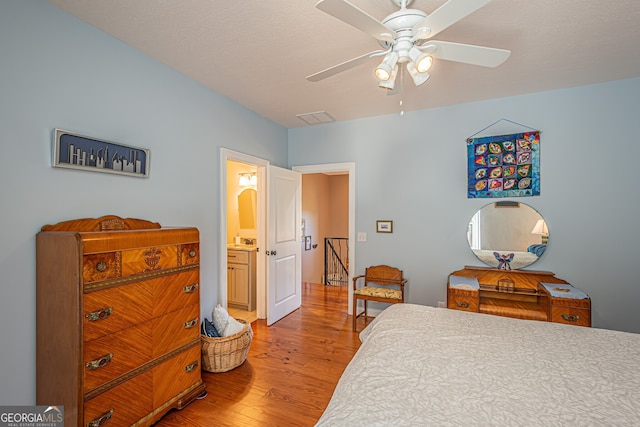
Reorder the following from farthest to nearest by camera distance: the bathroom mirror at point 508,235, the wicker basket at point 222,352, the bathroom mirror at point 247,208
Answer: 1. the bathroom mirror at point 247,208
2. the bathroom mirror at point 508,235
3. the wicker basket at point 222,352

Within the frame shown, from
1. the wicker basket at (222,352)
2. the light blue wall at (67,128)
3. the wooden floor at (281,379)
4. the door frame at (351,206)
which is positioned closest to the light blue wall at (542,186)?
the door frame at (351,206)

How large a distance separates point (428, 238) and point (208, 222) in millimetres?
2646

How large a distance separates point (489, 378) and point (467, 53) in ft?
5.63

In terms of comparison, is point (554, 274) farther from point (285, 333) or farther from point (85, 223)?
point (85, 223)

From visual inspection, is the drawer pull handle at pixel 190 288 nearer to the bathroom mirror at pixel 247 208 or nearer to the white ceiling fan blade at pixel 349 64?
the white ceiling fan blade at pixel 349 64

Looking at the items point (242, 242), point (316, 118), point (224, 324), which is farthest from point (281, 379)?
point (316, 118)

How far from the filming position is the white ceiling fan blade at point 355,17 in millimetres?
1280

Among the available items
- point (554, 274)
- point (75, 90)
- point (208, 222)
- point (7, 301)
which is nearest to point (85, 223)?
point (7, 301)

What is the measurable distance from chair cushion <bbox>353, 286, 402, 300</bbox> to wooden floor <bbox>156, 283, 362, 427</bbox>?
1.63 feet

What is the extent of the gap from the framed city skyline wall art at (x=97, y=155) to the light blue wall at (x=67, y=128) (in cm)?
5

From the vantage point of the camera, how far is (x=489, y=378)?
124cm

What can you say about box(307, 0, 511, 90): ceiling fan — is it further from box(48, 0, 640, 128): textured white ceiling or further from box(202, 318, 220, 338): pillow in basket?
box(202, 318, 220, 338): pillow in basket

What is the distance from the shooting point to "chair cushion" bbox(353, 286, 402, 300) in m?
3.51

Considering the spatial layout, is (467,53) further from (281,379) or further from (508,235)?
(281,379)
